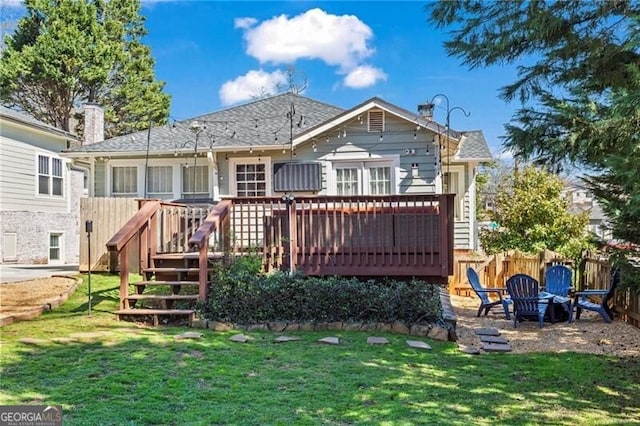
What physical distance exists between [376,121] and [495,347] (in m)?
6.25

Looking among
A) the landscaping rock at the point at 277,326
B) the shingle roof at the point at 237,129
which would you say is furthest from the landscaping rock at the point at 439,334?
the shingle roof at the point at 237,129

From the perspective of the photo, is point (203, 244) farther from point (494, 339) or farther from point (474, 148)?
point (474, 148)

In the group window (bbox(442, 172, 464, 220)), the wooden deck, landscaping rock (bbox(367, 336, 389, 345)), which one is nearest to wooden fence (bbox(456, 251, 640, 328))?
window (bbox(442, 172, 464, 220))

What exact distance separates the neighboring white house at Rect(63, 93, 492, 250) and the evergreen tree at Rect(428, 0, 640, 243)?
5.34 meters

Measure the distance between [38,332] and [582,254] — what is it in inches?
466

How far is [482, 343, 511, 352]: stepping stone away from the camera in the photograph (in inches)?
249

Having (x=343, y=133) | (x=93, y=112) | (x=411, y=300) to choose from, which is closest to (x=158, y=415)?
(x=411, y=300)

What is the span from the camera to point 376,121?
11047 mm

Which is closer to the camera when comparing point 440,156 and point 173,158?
point 440,156

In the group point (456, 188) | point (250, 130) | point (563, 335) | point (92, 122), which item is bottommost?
point (563, 335)

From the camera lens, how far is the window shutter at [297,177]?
11.3 metres

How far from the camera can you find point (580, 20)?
4.16 m

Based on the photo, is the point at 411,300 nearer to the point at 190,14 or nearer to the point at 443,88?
the point at 443,88

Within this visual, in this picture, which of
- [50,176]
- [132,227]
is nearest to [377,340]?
[132,227]
